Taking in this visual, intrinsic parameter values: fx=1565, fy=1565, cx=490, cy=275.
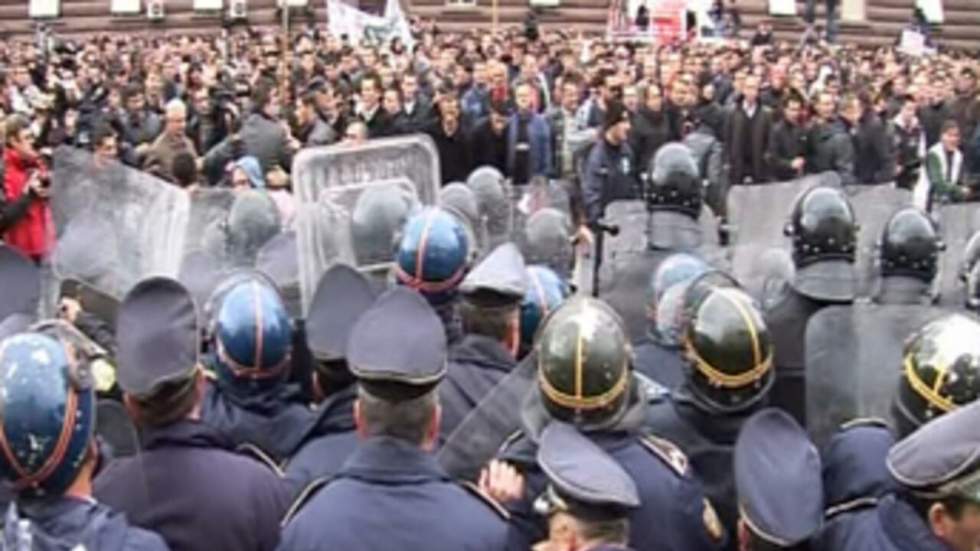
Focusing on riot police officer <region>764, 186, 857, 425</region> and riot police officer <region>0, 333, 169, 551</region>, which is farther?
riot police officer <region>764, 186, 857, 425</region>

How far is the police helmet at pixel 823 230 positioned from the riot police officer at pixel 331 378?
170cm

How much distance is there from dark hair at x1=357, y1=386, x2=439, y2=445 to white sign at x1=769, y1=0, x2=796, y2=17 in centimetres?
2763

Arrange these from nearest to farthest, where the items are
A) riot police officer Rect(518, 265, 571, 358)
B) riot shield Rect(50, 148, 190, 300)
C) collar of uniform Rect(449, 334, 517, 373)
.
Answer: collar of uniform Rect(449, 334, 517, 373)
riot police officer Rect(518, 265, 571, 358)
riot shield Rect(50, 148, 190, 300)

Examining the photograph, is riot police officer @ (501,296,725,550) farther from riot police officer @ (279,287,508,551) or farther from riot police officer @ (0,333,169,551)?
riot police officer @ (0,333,169,551)

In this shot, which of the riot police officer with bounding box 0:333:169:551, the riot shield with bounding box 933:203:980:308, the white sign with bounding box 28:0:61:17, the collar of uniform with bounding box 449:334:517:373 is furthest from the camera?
the white sign with bounding box 28:0:61:17

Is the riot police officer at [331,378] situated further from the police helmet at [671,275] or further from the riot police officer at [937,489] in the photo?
the riot police officer at [937,489]

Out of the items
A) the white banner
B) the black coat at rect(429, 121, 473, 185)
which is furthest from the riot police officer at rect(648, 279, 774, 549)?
the white banner

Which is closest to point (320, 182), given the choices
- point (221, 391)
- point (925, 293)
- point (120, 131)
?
point (221, 391)

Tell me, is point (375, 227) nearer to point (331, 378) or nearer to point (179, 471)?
point (331, 378)

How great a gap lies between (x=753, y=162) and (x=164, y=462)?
9.69 metres

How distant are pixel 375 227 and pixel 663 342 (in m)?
1.65

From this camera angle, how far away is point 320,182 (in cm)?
652

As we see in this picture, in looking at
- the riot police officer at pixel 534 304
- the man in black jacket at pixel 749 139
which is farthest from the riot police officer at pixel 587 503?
the man in black jacket at pixel 749 139

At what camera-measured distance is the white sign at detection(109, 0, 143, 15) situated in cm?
3180
